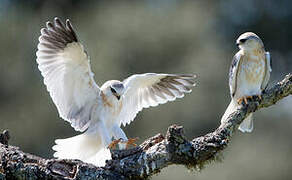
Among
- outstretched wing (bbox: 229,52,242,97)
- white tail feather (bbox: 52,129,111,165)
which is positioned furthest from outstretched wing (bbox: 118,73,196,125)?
white tail feather (bbox: 52,129,111,165)

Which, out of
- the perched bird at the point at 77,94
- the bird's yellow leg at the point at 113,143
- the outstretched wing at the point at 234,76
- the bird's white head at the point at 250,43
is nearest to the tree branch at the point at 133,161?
the bird's yellow leg at the point at 113,143

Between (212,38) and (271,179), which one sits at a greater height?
(212,38)

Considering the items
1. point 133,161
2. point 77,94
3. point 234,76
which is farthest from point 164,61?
point 133,161

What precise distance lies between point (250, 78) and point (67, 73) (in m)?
2.35

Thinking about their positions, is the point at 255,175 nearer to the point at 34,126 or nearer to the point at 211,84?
the point at 211,84

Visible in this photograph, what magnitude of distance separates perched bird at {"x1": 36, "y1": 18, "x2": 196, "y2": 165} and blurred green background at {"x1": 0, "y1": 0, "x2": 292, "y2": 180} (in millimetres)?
8564

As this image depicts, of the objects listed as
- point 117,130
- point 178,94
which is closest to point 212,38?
point 178,94

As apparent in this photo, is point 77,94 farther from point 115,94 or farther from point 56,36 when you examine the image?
point 56,36

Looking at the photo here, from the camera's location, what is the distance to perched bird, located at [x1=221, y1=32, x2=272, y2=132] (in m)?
8.82

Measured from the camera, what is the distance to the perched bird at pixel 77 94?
8.30 m

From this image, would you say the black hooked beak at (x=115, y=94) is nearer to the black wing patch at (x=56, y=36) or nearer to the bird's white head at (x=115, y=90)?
the bird's white head at (x=115, y=90)

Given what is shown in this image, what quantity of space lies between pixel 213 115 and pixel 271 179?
228 centimetres

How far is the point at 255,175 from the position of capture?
55.0ft

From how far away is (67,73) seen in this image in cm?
841
